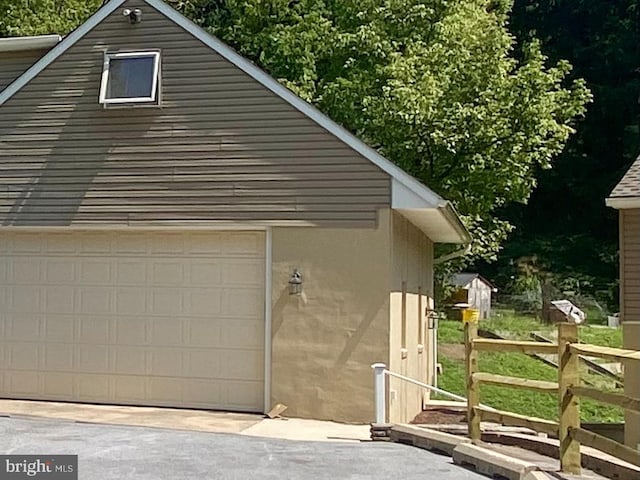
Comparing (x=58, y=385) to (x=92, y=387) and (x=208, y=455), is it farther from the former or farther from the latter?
(x=208, y=455)

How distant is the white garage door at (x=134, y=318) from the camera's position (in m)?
10.3

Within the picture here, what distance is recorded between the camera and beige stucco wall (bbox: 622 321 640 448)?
11875mm

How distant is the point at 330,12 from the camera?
20.6m

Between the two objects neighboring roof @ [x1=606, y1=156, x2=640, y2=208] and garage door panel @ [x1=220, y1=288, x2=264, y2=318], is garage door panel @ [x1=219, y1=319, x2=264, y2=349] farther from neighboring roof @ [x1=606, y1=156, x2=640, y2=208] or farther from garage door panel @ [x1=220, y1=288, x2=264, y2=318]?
neighboring roof @ [x1=606, y1=156, x2=640, y2=208]

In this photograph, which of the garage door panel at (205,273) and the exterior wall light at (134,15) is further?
the exterior wall light at (134,15)

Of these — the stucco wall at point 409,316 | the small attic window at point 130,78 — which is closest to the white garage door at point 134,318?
the stucco wall at point 409,316

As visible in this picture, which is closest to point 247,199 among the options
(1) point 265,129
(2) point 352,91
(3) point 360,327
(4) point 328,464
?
(1) point 265,129

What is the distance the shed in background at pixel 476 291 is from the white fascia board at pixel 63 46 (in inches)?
728

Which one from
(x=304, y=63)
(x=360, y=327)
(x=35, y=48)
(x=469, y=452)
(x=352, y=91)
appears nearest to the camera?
(x=469, y=452)

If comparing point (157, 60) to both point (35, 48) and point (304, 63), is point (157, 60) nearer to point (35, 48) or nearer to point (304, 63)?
point (35, 48)

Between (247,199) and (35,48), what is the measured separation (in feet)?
15.2

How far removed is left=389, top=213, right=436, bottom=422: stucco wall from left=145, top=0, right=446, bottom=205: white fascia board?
23.2 inches

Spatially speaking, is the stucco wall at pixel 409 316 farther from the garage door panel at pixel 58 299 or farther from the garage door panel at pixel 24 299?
the garage door panel at pixel 24 299

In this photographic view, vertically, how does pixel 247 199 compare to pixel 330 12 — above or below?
below
